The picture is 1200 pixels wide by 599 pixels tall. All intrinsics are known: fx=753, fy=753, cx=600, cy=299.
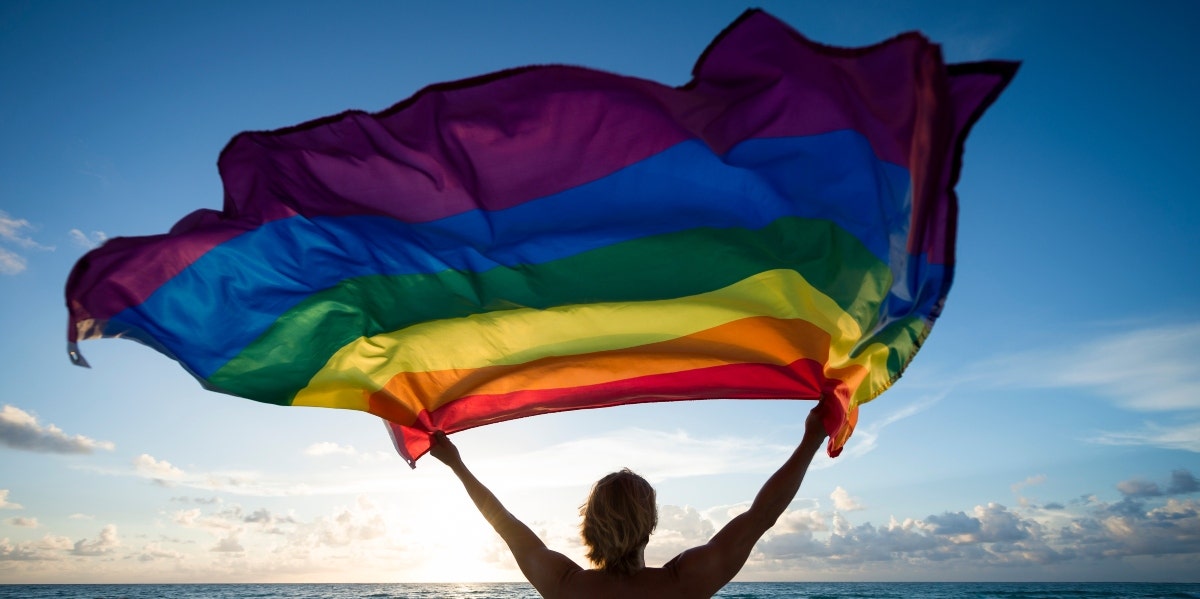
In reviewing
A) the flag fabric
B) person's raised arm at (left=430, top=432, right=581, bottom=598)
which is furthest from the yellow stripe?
person's raised arm at (left=430, top=432, right=581, bottom=598)

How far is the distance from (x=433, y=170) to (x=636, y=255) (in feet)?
3.21

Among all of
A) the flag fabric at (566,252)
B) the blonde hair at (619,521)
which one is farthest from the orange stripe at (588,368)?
the blonde hair at (619,521)

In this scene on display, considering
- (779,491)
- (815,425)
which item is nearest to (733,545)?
(779,491)

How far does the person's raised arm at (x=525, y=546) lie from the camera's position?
236cm

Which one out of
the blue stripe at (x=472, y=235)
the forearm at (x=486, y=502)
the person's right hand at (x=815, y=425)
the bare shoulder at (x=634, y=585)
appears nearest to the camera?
the bare shoulder at (x=634, y=585)

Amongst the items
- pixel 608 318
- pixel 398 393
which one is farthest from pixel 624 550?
pixel 398 393

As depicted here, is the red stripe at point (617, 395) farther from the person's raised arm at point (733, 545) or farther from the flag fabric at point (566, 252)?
the person's raised arm at point (733, 545)

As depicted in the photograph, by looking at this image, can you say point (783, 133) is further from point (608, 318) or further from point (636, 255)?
point (608, 318)

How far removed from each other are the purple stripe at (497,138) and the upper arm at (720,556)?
1.43m

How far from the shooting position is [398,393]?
11.9 ft

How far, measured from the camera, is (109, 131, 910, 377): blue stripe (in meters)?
3.12

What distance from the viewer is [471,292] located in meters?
3.49

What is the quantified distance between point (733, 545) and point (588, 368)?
Result: 1.64 m

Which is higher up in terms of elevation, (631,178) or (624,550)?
(631,178)
